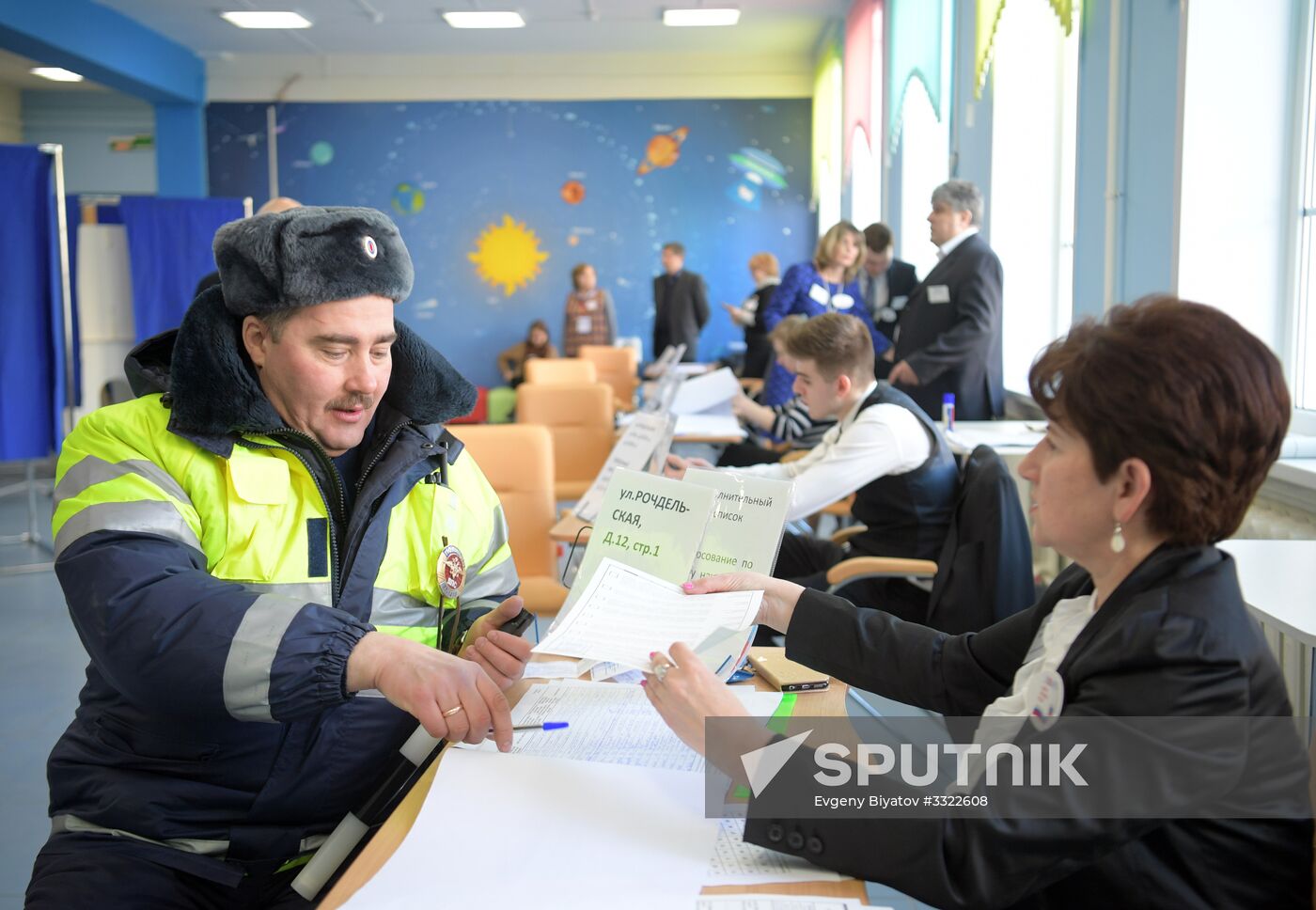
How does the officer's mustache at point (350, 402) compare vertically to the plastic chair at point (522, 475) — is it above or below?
above

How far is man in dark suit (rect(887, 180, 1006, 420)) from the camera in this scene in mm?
5113

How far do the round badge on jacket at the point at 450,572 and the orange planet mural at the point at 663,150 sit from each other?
11718 mm

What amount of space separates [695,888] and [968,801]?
25 cm

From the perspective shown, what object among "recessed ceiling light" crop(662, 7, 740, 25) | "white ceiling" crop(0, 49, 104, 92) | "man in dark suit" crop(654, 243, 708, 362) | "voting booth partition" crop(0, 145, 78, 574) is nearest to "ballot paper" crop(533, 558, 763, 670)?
"voting booth partition" crop(0, 145, 78, 574)

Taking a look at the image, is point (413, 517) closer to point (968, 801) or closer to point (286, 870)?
point (286, 870)

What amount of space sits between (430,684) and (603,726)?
11.3 inches

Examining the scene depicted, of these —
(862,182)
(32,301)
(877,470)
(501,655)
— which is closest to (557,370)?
(32,301)

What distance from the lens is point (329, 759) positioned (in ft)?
4.74

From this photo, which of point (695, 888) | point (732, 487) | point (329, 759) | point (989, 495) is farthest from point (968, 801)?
point (989, 495)

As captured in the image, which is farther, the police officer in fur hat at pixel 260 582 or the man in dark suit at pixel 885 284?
the man in dark suit at pixel 885 284

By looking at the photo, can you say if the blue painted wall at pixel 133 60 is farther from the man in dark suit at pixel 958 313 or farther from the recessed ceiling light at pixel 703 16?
the man in dark suit at pixel 958 313

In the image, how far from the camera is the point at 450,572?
160 centimetres

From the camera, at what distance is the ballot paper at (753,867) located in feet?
3.33

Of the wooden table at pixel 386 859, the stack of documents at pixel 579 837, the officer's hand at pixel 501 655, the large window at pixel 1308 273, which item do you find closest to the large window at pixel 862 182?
the large window at pixel 1308 273
